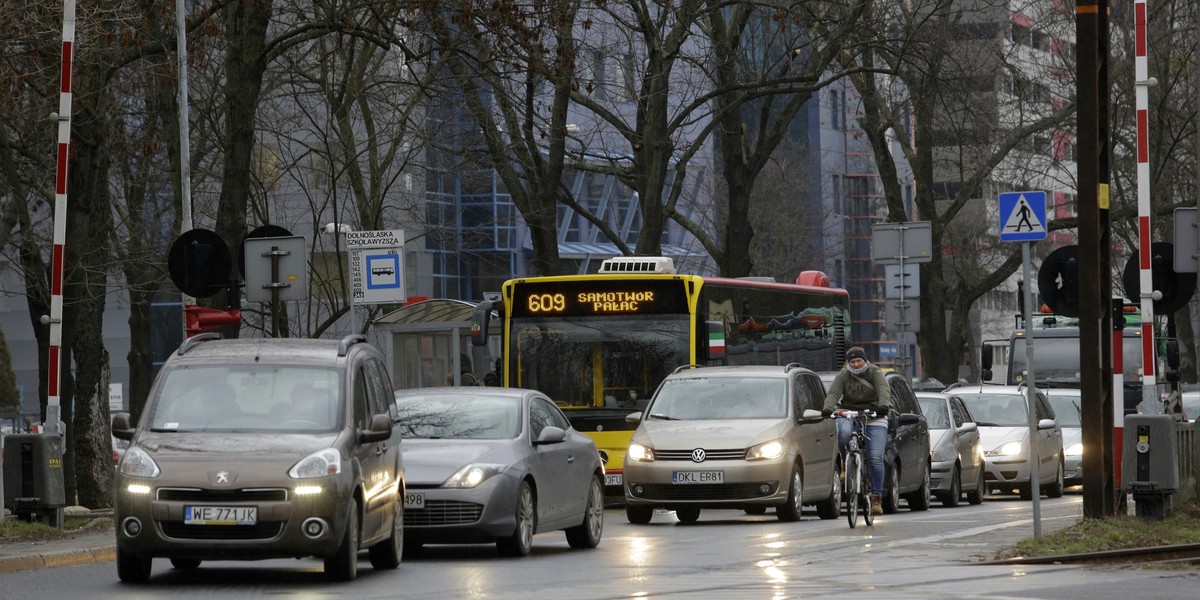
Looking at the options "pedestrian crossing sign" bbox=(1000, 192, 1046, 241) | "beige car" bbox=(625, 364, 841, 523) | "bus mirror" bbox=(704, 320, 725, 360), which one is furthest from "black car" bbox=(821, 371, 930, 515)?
"pedestrian crossing sign" bbox=(1000, 192, 1046, 241)

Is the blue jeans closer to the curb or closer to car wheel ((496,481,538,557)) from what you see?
car wheel ((496,481,538,557))

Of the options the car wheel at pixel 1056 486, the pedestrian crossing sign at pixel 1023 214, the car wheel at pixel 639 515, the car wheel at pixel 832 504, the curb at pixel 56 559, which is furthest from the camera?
the car wheel at pixel 1056 486

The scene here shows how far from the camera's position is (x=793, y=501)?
71.1 feet

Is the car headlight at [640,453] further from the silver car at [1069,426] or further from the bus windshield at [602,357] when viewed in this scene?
the silver car at [1069,426]

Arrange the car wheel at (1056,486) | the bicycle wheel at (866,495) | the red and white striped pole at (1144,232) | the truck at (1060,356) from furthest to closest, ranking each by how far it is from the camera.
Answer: the truck at (1060,356), the car wheel at (1056,486), the bicycle wheel at (866,495), the red and white striped pole at (1144,232)

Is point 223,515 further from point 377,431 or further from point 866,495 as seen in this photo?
point 866,495

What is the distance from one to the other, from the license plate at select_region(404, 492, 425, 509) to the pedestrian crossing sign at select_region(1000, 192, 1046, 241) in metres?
4.89

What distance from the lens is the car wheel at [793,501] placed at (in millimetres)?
21531

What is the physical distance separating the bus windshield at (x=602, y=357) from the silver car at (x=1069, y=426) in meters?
Answer: 9.86

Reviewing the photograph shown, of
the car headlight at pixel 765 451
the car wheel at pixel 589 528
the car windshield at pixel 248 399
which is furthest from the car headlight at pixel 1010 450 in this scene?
the car windshield at pixel 248 399

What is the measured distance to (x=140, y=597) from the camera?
13.1 meters

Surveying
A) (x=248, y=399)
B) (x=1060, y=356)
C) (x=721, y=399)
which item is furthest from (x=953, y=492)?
(x=1060, y=356)

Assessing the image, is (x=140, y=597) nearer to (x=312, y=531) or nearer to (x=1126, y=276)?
(x=312, y=531)

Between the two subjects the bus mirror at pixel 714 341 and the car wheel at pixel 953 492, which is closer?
the bus mirror at pixel 714 341
